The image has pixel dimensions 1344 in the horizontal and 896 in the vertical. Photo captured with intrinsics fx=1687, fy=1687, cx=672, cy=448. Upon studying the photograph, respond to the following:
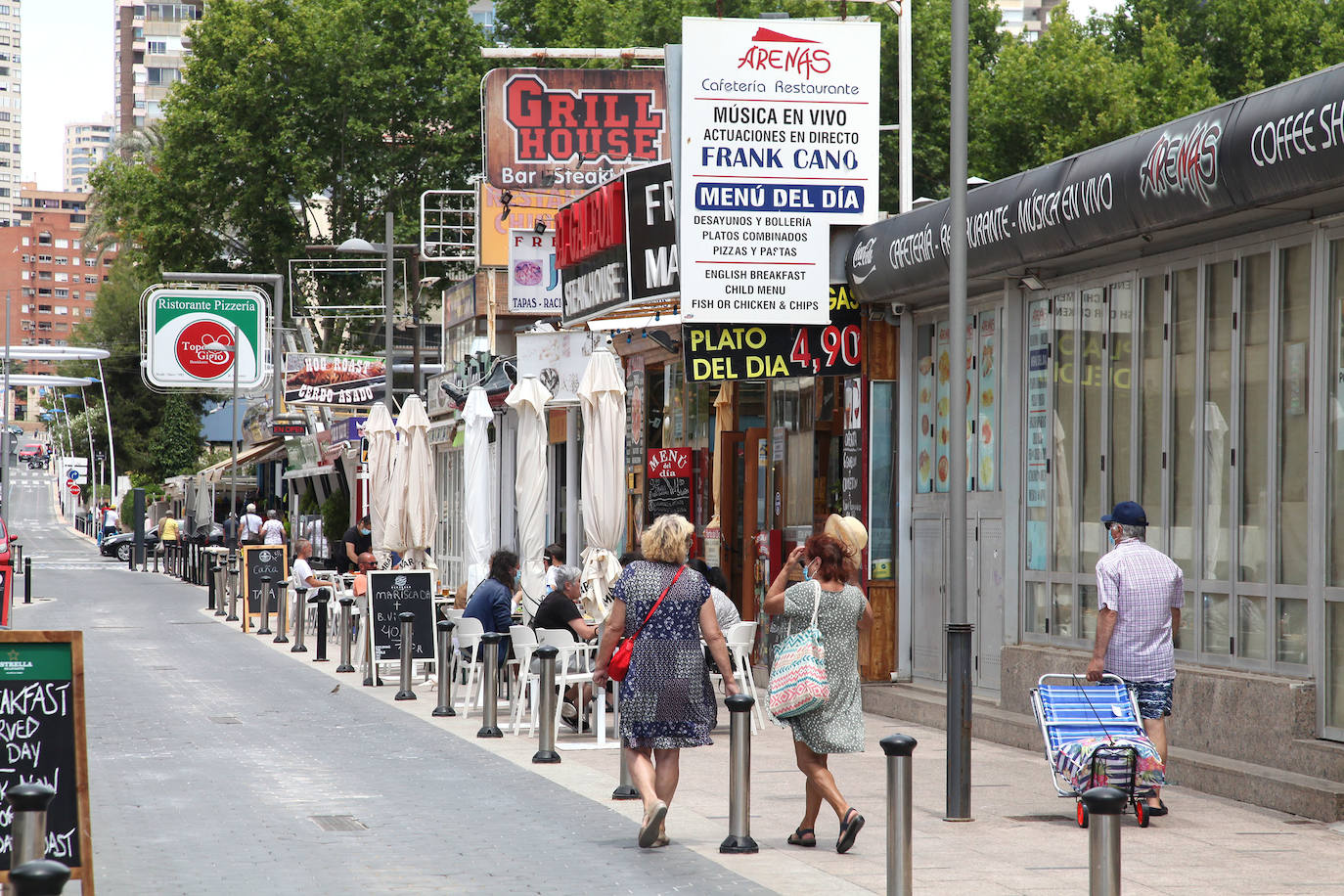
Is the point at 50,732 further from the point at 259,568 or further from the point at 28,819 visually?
the point at 259,568

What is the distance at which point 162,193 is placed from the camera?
48969 mm

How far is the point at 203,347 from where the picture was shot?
40.1 metres

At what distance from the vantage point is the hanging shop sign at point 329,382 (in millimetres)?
38469

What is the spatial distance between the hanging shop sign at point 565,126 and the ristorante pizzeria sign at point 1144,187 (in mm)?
11786

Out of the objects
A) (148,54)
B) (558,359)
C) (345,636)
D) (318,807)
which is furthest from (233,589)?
(148,54)

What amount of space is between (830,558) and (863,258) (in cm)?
686

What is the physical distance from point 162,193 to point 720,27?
3782 centimetres

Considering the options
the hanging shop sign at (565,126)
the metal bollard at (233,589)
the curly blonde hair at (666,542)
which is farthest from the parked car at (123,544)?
the curly blonde hair at (666,542)

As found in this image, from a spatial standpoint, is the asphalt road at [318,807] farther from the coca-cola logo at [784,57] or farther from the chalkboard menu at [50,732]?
the coca-cola logo at [784,57]

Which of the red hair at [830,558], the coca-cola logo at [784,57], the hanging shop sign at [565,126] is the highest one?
the hanging shop sign at [565,126]

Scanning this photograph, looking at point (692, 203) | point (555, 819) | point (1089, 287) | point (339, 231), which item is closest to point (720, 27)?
point (692, 203)

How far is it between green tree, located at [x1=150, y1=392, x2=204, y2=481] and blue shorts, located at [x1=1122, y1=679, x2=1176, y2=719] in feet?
239

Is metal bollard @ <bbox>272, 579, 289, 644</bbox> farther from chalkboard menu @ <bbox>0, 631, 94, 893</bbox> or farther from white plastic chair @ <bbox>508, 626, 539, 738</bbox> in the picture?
chalkboard menu @ <bbox>0, 631, 94, 893</bbox>

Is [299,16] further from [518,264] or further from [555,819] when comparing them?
[555,819]
